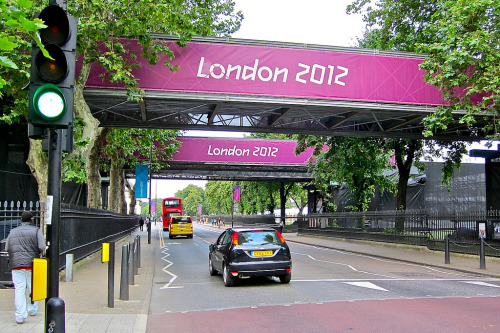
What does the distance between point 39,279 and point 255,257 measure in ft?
24.1

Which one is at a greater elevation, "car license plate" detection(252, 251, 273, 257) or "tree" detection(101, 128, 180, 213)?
"tree" detection(101, 128, 180, 213)

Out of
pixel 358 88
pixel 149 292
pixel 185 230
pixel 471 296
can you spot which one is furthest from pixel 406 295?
pixel 185 230

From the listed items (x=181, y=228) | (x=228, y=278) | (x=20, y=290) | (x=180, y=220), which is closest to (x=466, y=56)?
(x=228, y=278)

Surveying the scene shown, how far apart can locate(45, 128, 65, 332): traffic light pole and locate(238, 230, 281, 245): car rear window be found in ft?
23.8

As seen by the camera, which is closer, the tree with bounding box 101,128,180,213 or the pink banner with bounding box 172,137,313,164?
the tree with bounding box 101,128,180,213

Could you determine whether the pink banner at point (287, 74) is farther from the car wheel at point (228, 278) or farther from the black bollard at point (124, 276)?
the black bollard at point (124, 276)

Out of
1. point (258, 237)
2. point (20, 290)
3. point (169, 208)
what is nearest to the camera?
point (20, 290)

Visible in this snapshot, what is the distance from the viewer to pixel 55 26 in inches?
186

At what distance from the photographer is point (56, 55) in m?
4.72

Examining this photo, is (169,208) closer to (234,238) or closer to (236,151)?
(236,151)

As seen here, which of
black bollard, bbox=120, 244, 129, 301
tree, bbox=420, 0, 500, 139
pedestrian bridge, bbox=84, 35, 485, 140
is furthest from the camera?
pedestrian bridge, bbox=84, 35, 485, 140

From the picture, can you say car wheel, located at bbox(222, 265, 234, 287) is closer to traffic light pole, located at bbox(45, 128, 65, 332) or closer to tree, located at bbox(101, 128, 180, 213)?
traffic light pole, located at bbox(45, 128, 65, 332)

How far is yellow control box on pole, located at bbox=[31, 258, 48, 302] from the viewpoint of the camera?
456cm

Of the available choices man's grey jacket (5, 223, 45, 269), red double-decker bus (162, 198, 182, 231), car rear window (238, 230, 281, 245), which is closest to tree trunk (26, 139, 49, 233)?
car rear window (238, 230, 281, 245)
